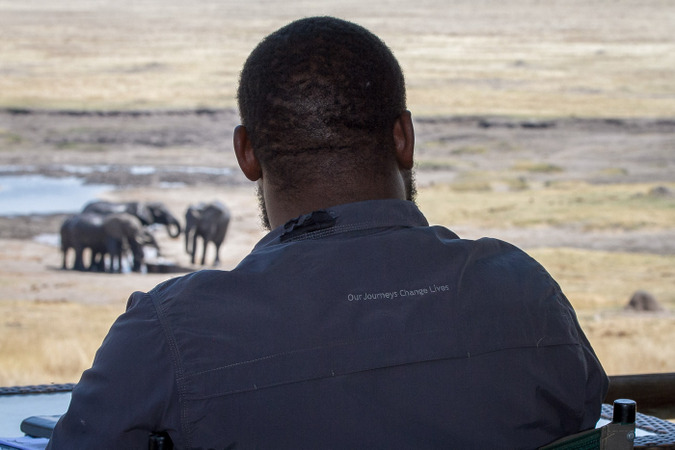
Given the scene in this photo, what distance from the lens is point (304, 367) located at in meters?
0.99

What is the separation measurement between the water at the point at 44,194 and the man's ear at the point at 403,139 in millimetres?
19513

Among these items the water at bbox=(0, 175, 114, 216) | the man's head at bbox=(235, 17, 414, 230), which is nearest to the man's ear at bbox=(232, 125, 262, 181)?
the man's head at bbox=(235, 17, 414, 230)

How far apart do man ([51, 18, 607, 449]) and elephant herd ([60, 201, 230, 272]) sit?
51.1 ft

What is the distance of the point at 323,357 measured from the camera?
992 millimetres

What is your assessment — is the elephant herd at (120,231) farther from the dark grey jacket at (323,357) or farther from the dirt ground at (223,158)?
the dark grey jacket at (323,357)

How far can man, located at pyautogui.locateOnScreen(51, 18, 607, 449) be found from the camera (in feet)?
3.23

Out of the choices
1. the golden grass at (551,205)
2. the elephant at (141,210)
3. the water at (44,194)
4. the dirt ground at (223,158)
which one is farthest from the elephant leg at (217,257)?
the water at (44,194)

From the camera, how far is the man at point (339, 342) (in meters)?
0.98

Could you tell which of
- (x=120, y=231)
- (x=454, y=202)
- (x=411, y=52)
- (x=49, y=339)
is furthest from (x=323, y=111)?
(x=411, y=52)

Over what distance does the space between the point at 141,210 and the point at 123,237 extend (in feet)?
5.65

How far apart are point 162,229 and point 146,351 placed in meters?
20.2

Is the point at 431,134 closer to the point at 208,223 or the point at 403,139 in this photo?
the point at 208,223

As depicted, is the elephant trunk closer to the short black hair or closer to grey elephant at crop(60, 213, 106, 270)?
grey elephant at crop(60, 213, 106, 270)

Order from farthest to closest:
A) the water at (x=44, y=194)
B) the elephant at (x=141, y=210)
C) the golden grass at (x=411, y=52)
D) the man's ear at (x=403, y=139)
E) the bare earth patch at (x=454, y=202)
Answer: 1. the golden grass at (x=411, y=52)
2. the water at (x=44, y=194)
3. the elephant at (x=141, y=210)
4. the bare earth patch at (x=454, y=202)
5. the man's ear at (x=403, y=139)
